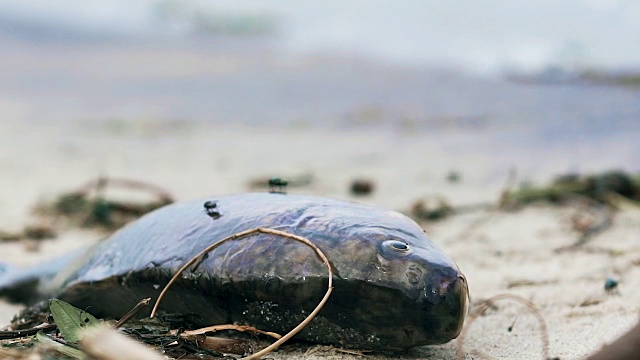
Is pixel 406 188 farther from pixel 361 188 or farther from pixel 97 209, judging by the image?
pixel 97 209

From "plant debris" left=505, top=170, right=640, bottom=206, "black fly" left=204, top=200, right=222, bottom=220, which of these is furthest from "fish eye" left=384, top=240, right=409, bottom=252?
"plant debris" left=505, top=170, right=640, bottom=206

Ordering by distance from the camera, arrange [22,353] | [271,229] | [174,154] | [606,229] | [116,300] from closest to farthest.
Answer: [22,353], [271,229], [116,300], [606,229], [174,154]

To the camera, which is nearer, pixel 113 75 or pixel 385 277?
pixel 385 277

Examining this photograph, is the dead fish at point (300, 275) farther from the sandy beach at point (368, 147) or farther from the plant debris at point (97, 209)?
the plant debris at point (97, 209)

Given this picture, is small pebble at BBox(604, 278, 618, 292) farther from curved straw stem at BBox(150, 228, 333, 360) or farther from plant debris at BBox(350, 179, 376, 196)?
plant debris at BBox(350, 179, 376, 196)

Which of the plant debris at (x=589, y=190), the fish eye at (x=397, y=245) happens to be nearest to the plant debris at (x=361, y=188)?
the plant debris at (x=589, y=190)

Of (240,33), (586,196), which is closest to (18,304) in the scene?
(586,196)

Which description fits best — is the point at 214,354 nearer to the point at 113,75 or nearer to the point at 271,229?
the point at 271,229
